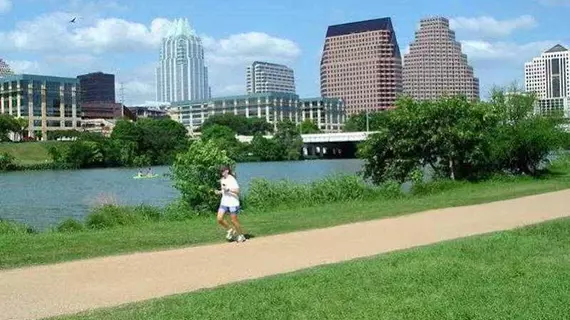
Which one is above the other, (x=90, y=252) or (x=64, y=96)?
(x=64, y=96)

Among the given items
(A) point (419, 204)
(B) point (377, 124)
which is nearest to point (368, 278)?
(A) point (419, 204)

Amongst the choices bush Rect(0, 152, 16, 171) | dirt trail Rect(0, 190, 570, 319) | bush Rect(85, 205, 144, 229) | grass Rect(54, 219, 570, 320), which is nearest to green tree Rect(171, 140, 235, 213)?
bush Rect(85, 205, 144, 229)

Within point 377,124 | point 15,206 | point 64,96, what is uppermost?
point 64,96

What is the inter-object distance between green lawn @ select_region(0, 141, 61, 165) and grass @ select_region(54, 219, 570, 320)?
10908cm

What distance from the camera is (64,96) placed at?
198 metres

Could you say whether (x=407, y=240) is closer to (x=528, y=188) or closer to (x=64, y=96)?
(x=528, y=188)

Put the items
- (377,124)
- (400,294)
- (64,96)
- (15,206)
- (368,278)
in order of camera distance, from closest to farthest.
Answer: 1. (400,294)
2. (368,278)
3. (377,124)
4. (15,206)
5. (64,96)

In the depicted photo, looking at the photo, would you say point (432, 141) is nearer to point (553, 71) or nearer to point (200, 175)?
point (200, 175)

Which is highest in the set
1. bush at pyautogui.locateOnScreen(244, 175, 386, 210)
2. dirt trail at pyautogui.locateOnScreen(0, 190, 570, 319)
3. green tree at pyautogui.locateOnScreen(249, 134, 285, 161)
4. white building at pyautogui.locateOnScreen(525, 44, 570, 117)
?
white building at pyautogui.locateOnScreen(525, 44, 570, 117)

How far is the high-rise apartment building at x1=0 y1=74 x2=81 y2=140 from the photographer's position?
18875 centimetres

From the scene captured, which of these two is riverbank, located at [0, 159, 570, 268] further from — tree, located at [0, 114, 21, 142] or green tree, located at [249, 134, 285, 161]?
tree, located at [0, 114, 21, 142]

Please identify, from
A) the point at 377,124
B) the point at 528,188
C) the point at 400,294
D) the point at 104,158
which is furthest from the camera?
the point at 104,158

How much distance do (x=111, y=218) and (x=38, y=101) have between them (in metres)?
184

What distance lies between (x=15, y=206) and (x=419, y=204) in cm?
2344
